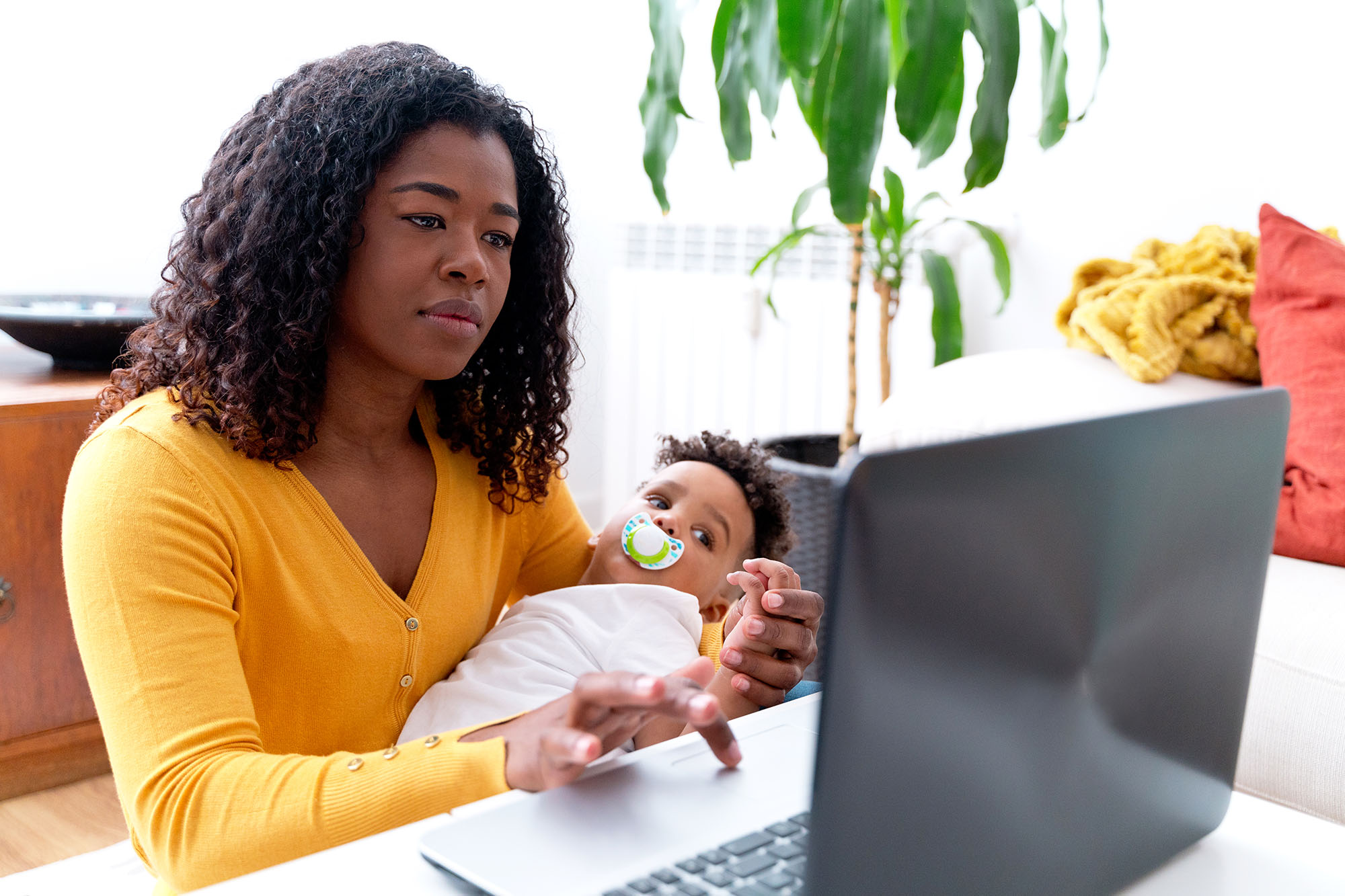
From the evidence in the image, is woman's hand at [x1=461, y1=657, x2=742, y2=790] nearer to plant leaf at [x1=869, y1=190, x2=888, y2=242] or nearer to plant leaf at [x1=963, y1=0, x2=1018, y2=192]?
plant leaf at [x1=963, y1=0, x2=1018, y2=192]

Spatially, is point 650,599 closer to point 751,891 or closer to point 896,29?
point 751,891

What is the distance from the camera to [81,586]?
795mm

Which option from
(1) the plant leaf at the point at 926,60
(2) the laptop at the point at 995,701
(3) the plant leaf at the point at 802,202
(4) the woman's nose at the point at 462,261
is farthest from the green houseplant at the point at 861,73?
(2) the laptop at the point at 995,701

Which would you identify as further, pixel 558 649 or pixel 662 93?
pixel 662 93

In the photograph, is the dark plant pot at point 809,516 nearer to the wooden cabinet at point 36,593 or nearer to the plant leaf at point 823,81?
the plant leaf at point 823,81

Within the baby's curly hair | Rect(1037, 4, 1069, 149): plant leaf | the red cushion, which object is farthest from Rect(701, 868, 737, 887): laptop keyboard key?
Rect(1037, 4, 1069, 149): plant leaf

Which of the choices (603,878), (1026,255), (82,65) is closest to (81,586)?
(603,878)

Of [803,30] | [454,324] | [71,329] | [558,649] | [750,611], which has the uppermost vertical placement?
[803,30]

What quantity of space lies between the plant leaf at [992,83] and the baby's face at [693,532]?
0.73 meters

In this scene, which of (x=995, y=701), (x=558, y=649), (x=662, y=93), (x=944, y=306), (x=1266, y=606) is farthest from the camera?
(x=944, y=306)

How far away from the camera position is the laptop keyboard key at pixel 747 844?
0.53 metres

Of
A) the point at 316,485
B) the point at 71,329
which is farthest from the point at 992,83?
the point at 71,329

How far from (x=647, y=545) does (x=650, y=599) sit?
4.0 inches

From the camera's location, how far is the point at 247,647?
913 millimetres
